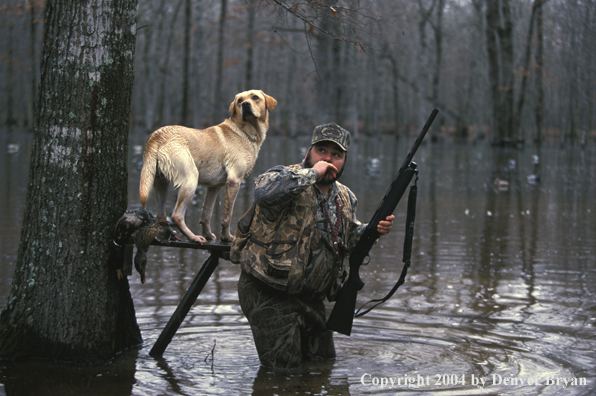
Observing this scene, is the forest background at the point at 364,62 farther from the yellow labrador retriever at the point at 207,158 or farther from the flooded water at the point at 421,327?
the yellow labrador retriever at the point at 207,158

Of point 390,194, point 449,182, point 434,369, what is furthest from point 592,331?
point 449,182

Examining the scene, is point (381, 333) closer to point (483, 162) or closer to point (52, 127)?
point (52, 127)

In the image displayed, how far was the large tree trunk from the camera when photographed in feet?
15.3

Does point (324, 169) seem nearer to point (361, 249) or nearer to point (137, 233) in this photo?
point (361, 249)

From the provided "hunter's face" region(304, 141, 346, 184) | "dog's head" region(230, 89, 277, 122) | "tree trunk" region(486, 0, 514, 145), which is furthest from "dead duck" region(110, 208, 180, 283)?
"tree trunk" region(486, 0, 514, 145)

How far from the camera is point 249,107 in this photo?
5297 mm

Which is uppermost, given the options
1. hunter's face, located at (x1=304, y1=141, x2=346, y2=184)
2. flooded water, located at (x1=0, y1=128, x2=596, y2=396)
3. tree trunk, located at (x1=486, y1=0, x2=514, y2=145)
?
tree trunk, located at (x1=486, y1=0, x2=514, y2=145)

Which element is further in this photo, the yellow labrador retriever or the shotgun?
the yellow labrador retriever

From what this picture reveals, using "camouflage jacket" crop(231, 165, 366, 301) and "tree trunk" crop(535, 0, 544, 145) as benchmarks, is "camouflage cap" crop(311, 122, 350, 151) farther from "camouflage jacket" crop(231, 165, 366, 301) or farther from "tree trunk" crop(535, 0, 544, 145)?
"tree trunk" crop(535, 0, 544, 145)

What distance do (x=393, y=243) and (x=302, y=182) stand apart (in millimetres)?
6248

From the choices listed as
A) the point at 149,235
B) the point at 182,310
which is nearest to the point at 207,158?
the point at 149,235

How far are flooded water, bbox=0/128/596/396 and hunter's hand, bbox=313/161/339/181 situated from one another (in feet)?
5.02

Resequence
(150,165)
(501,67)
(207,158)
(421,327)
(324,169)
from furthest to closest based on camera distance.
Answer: (501,67), (421,327), (207,158), (150,165), (324,169)

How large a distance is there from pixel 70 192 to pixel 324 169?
1922mm
